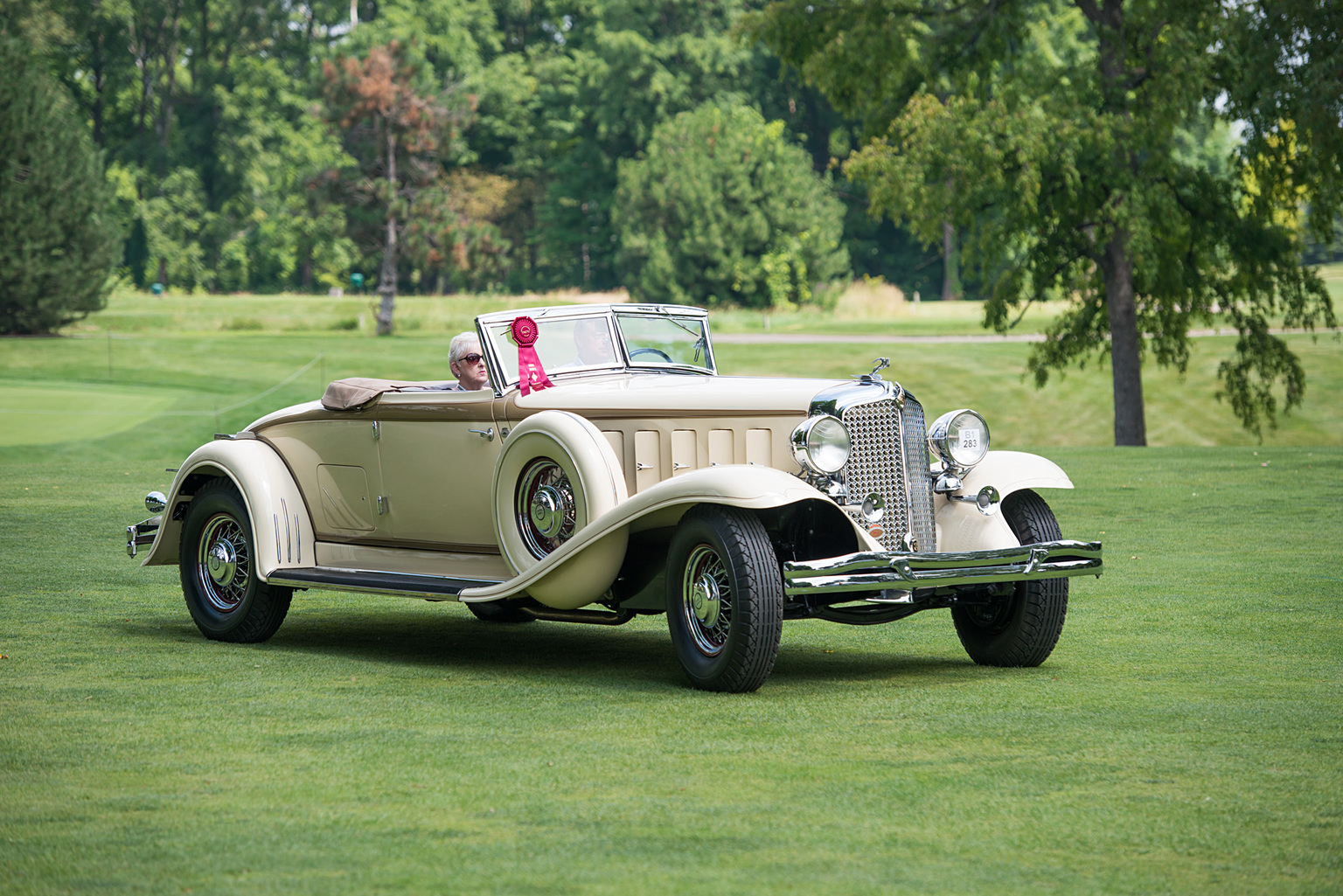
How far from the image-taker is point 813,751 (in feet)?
17.7

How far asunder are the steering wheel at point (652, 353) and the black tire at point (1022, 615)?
2068 mm

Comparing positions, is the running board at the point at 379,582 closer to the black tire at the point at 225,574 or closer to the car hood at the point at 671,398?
the black tire at the point at 225,574

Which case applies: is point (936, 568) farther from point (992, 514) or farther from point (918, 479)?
point (992, 514)

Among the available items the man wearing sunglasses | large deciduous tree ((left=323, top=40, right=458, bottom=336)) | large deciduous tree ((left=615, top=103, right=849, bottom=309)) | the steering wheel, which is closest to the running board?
the man wearing sunglasses

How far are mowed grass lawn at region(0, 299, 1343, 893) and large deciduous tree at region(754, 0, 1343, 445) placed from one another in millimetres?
11790

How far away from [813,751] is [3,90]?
35.2 meters

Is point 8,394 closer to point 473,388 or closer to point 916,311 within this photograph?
point 473,388

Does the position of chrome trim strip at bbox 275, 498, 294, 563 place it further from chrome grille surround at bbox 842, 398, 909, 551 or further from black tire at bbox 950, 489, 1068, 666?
black tire at bbox 950, 489, 1068, 666

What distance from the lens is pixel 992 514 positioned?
7.23 meters

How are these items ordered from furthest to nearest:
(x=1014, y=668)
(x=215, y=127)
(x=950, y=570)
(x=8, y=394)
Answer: (x=215, y=127) → (x=8, y=394) → (x=1014, y=668) → (x=950, y=570)

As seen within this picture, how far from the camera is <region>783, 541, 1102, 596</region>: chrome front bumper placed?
6.32m

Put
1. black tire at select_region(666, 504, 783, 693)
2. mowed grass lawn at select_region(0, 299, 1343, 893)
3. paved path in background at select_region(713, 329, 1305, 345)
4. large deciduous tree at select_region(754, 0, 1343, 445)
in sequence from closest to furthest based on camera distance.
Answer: mowed grass lawn at select_region(0, 299, 1343, 893), black tire at select_region(666, 504, 783, 693), large deciduous tree at select_region(754, 0, 1343, 445), paved path in background at select_region(713, 329, 1305, 345)

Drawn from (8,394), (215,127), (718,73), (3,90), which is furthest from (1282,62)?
(215,127)

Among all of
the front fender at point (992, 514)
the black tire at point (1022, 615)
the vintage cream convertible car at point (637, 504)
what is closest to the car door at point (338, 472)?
the vintage cream convertible car at point (637, 504)
